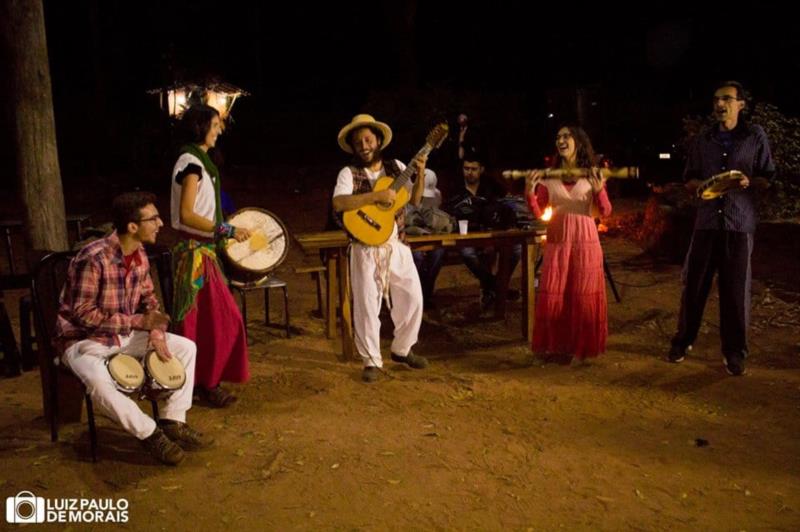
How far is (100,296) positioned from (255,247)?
63.4 inches

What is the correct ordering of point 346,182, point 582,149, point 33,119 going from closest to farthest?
point 33,119, point 346,182, point 582,149

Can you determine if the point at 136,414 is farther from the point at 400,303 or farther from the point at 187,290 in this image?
the point at 400,303

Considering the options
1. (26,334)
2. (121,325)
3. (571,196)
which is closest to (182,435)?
(121,325)

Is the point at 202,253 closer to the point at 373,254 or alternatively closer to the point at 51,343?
the point at 51,343

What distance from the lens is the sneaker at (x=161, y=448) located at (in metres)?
4.62

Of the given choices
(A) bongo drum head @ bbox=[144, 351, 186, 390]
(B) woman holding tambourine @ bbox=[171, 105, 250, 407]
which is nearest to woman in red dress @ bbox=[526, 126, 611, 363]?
(B) woman holding tambourine @ bbox=[171, 105, 250, 407]

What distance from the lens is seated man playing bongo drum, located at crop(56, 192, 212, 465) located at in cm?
452

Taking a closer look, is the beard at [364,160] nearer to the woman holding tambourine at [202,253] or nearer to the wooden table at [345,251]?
the wooden table at [345,251]

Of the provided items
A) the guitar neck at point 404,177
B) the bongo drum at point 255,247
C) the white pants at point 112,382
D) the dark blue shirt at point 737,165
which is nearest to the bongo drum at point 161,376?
the white pants at point 112,382

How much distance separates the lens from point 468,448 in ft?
16.3

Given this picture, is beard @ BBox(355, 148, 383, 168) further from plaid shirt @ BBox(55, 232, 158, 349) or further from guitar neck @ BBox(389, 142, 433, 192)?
plaid shirt @ BBox(55, 232, 158, 349)

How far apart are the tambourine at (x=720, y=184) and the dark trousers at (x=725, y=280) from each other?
1.19 ft

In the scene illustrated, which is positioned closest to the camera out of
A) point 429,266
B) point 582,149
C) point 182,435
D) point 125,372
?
point 125,372

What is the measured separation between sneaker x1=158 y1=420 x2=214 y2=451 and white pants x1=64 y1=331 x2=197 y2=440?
0.04 m
